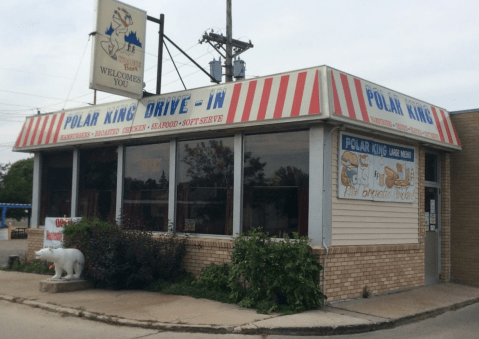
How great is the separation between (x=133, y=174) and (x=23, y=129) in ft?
15.8

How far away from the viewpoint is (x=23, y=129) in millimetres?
15836

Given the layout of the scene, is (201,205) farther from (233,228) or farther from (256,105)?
(256,105)

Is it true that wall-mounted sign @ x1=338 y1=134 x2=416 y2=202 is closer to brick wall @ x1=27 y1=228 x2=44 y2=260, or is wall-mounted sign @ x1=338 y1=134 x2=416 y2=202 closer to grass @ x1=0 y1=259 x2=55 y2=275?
grass @ x1=0 y1=259 x2=55 y2=275

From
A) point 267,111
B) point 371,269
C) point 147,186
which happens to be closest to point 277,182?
point 267,111

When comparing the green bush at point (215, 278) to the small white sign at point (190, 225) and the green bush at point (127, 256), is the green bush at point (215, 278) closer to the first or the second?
the green bush at point (127, 256)

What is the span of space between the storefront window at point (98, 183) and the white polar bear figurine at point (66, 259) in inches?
83.8

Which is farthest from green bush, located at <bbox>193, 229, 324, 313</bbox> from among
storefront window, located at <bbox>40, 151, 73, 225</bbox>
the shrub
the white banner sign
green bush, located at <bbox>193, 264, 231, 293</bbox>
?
storefront window, located at <bbox>40, 151, 73, 225</bbox>

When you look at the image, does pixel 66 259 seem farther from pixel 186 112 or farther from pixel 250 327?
pixel 250 327

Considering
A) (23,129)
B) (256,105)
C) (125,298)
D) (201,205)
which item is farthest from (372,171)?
(23,129)

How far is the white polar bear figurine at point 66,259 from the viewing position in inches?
434

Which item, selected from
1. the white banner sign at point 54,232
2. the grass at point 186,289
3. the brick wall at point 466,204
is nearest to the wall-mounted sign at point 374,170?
the brick wall at point 466,204

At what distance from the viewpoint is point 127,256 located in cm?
1098

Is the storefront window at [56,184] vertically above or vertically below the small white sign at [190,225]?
above

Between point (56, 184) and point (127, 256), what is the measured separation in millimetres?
5388
